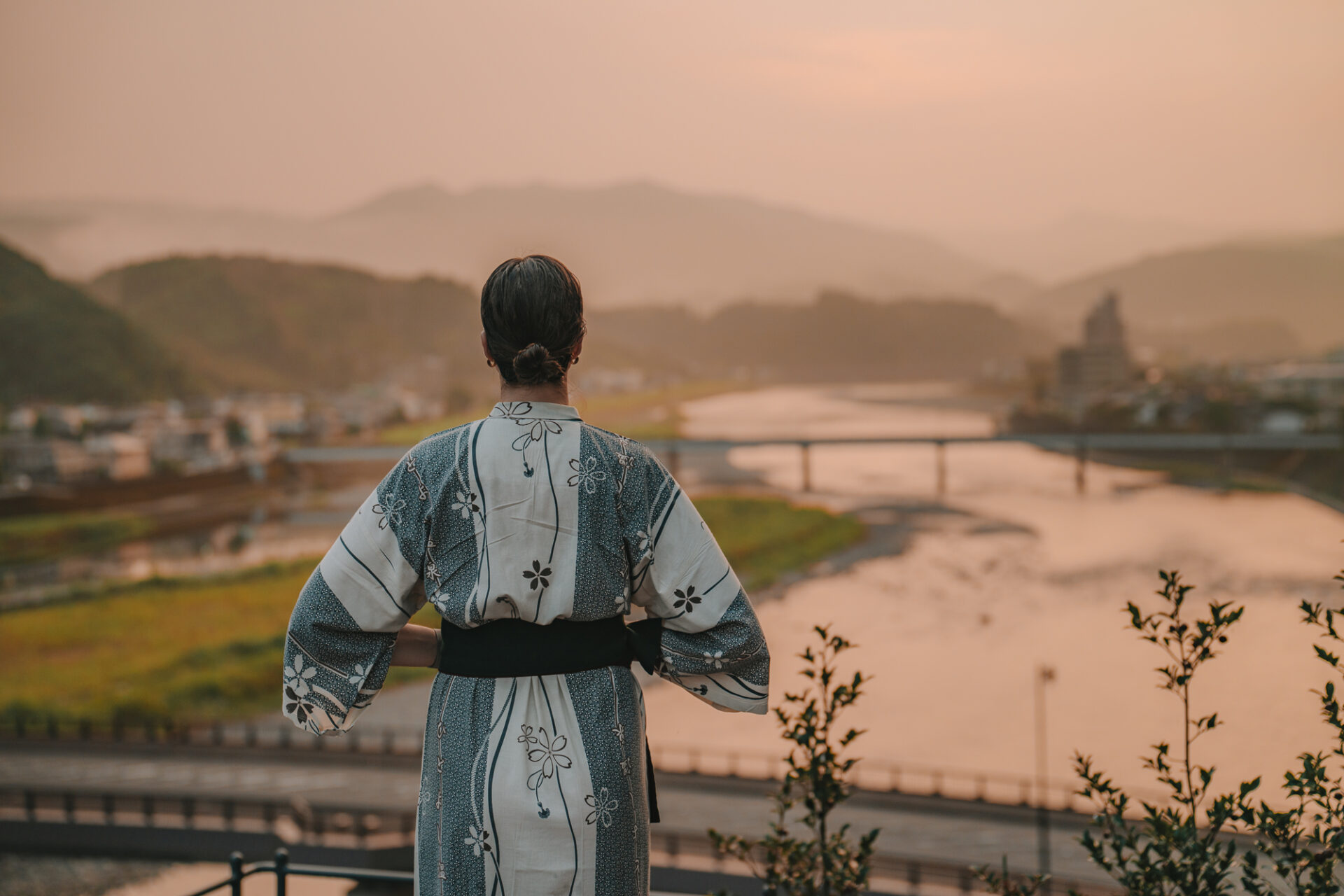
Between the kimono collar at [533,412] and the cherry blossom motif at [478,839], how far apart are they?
357 mm

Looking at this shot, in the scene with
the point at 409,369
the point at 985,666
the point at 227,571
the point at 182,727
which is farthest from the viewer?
the point at 409,369

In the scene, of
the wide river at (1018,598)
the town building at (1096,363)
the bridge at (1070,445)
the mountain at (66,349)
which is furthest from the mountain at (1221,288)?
the mountain at (66,349)

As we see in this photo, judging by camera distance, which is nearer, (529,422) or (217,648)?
(529,422)

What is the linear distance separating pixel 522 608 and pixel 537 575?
30mm

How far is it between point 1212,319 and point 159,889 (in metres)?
26.5

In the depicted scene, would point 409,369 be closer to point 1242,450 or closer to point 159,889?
point 159,889

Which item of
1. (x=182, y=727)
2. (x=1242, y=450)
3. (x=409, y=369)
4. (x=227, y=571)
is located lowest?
(x=182, y=727)

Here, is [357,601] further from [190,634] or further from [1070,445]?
[1070,445]

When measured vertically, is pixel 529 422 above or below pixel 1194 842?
above

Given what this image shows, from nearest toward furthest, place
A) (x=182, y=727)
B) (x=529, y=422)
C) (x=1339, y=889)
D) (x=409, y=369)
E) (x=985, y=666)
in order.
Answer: (x=529, y=422) → (x=1339, y=889) → (x=182, y=727) → (x=985, y=666) → (x=409, y=369)

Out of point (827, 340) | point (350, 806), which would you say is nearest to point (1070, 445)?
point (827, 340)

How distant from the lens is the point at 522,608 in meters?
0.75

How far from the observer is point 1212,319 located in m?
24.3

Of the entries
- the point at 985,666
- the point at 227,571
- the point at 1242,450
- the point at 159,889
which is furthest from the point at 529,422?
the point at 1242,450
